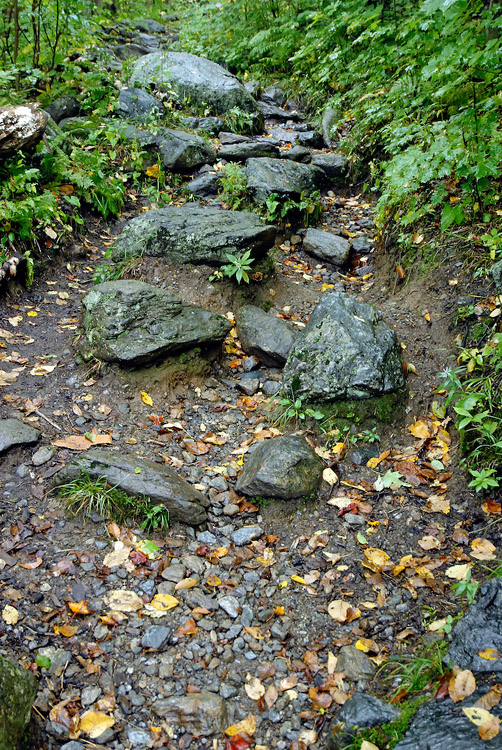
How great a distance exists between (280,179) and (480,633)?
6.26 metres

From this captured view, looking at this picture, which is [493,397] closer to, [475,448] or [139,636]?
[475,448]

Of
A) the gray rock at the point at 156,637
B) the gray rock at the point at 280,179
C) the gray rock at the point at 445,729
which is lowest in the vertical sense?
the gray rock at the point at 156,637

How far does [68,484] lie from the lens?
354 centimetres

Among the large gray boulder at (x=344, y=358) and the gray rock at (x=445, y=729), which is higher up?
the large gray boulder at (x=344, y=358)

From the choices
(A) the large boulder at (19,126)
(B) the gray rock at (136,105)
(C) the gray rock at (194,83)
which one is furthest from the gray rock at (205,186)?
(C) the gray rock at (194,83)

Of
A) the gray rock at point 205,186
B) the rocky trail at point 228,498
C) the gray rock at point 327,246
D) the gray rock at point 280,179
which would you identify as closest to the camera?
the rocky trail at point 228,498

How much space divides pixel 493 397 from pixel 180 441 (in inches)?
98.6

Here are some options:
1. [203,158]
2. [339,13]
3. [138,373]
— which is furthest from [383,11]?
[138,373]

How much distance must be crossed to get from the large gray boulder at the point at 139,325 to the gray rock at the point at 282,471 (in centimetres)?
148

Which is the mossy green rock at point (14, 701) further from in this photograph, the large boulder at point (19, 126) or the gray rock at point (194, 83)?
the gray rock at point (194, 83)

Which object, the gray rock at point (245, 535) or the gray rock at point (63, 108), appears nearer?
the gray rock at point (245, 535)

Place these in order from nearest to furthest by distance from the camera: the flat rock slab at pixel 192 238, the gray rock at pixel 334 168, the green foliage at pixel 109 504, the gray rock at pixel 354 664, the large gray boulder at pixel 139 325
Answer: the gray rock at pixel 354 664 < the green foliage at pixel 109 504 < the large gray boulder at pixel 139 325 < the flat rock slab at pixel 192 238 < the gray rock at pixel 334 168

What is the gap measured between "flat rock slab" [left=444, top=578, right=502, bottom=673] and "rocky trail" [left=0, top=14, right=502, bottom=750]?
0.01 meters

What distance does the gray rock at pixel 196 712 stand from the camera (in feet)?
8.16
